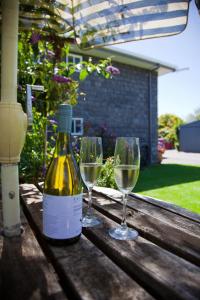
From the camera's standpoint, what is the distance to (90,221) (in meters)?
0.91

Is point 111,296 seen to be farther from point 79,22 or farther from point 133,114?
point 133,114

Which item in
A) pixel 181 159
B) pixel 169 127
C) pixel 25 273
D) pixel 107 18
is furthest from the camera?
pixel 169 127

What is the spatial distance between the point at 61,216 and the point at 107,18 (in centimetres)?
148

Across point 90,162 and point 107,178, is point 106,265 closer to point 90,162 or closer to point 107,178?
point 90,162

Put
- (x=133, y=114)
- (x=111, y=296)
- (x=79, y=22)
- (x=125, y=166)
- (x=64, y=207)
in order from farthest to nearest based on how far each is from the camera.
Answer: (x=133, y=114) → (x=79, y=22) → (x=125, y=166) → (x=64, y=207) → (x=111, y=296)

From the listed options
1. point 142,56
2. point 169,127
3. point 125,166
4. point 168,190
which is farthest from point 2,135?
point 169,127

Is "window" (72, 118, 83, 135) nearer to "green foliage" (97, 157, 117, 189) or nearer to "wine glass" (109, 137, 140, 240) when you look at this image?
→ "green foliage" (97, 157, 117, 189)

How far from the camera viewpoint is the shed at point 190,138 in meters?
23.4

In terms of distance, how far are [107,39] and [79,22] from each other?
0.22 metres

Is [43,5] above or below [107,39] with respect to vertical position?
above

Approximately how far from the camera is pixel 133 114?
36.0ft

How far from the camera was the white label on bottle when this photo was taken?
69 centimetres

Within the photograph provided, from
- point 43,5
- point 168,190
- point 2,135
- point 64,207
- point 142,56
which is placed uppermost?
point 142,56

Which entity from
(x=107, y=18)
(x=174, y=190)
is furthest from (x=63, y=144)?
(x=174, y=190)
